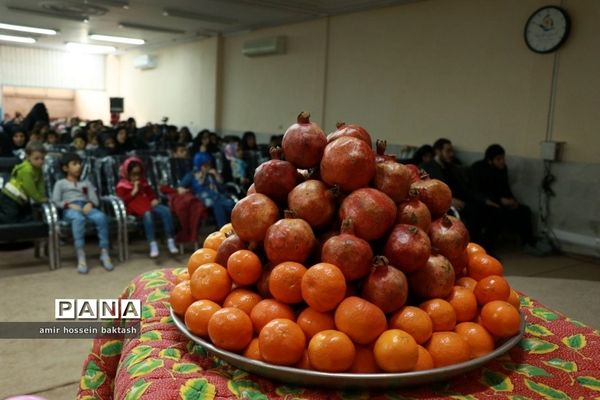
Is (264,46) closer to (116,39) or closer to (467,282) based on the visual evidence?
(116,39)

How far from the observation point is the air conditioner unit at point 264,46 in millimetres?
9188

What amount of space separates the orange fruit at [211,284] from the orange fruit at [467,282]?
575mm

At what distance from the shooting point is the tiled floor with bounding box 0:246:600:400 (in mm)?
2557

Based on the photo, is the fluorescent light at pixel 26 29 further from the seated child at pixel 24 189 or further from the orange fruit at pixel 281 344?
the orange fruit at pixel 281 344

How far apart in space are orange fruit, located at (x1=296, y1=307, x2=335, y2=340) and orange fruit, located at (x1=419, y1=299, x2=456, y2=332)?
215mm

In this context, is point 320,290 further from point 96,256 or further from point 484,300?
point 96,256

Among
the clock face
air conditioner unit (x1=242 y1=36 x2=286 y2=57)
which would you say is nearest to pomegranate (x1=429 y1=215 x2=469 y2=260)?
the clock face

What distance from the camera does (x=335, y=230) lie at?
4.11 ft

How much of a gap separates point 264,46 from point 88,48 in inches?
282

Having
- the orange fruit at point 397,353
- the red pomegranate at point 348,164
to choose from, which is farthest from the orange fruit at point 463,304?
the red pomegranate at point 348,164

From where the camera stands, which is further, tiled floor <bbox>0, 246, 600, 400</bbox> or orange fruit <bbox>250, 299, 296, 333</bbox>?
tiled floor <bbox>0, 246, 600, 400</bbox>

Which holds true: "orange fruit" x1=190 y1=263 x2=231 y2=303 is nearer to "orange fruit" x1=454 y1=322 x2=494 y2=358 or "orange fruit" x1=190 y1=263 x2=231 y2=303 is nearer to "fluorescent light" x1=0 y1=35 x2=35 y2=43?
"orange fruit" x1=454 y1=322 x2=494 y2=358

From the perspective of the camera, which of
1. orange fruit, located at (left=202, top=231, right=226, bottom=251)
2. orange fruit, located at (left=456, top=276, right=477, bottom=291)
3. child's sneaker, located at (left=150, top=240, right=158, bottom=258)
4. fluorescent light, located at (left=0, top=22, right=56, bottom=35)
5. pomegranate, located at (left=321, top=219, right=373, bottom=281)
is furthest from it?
fluorescent light, located at (left=0, top=22, right=56, bottom=35)

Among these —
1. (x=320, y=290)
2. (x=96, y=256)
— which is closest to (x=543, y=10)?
(x=96, y=256)
